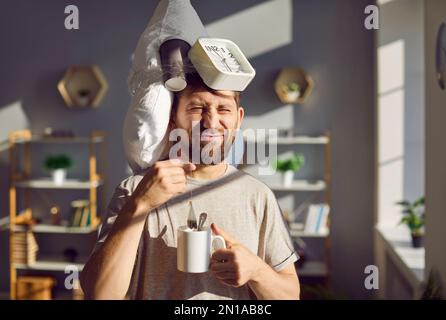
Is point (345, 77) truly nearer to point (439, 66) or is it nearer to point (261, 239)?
point (439, 66)

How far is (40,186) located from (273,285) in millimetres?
2361

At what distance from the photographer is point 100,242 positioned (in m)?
1.08

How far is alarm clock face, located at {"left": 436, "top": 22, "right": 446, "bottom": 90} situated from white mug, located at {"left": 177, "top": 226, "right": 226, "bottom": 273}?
1.04 m

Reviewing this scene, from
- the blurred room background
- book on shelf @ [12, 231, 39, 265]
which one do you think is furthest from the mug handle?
book on shelf @ [12, 231, 39, 265]

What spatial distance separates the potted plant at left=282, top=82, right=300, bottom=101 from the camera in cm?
289

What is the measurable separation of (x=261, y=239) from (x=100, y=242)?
341 millimetres

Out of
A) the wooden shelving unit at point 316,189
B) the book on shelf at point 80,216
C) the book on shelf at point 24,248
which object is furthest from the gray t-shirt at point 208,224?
the book on shelf at point 24,248

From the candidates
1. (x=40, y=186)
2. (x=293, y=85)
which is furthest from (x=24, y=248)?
(x=293, y=85)

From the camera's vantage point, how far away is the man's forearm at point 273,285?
1120 mm

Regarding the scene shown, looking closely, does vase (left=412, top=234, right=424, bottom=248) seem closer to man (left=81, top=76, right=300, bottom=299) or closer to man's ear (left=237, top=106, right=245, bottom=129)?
man (left=81, top=76, right=300, bottom=299)

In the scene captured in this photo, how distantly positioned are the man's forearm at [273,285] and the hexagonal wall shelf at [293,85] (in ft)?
5.93

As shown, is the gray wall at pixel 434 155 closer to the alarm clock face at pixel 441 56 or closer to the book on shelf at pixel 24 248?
the alarm clock face at pixel 441 56

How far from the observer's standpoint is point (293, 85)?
2936mm

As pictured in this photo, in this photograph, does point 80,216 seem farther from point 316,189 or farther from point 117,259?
point 117,259
